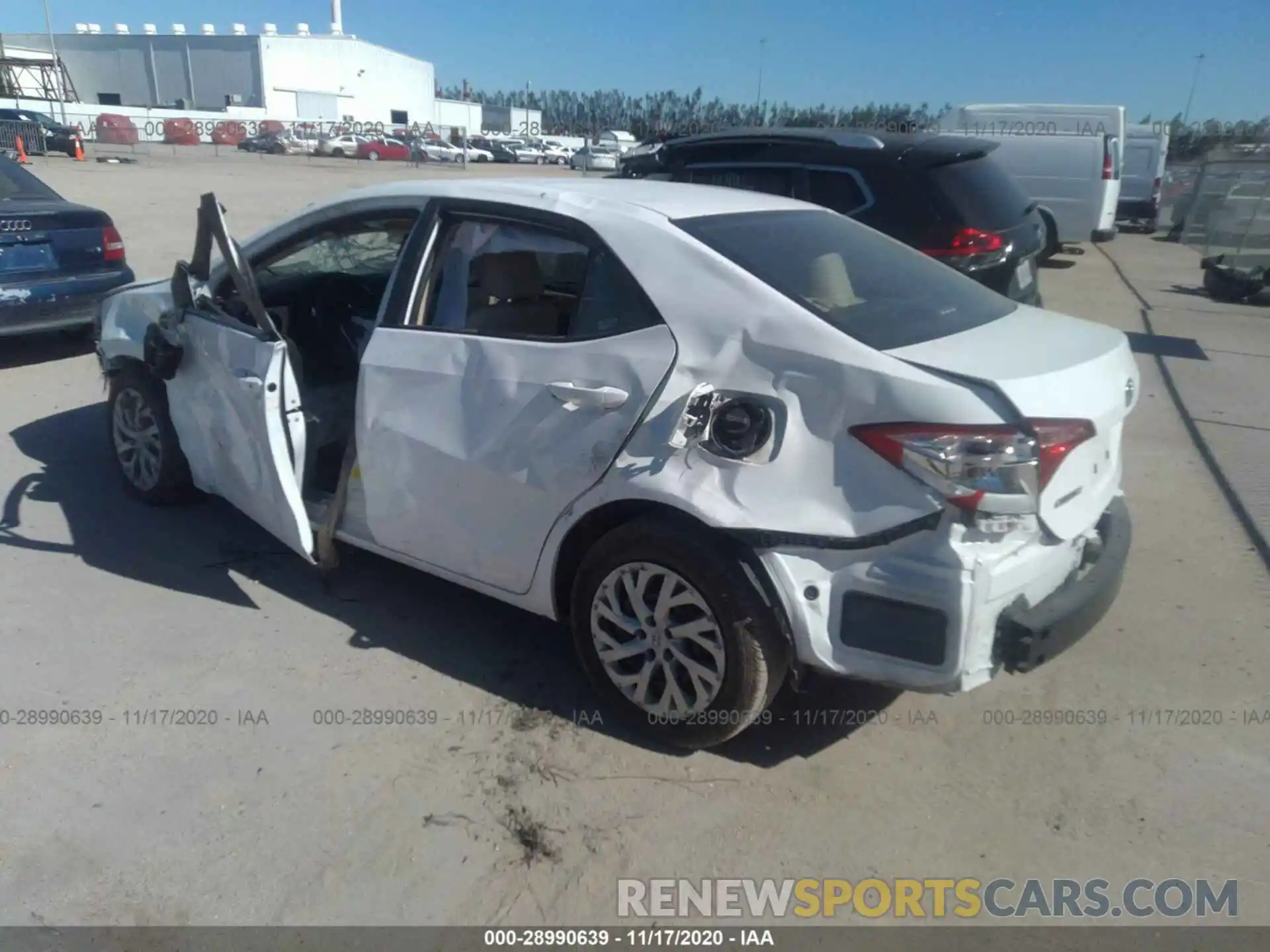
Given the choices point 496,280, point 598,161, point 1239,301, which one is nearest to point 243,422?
point 496,280

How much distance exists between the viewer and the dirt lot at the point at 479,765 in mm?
2766

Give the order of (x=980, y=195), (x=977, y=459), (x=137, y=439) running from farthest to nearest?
(x=980, y=195) < (x=137, y=439) < (x=977, y=459)

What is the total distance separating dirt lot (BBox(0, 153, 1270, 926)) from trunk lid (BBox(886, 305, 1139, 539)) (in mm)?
874

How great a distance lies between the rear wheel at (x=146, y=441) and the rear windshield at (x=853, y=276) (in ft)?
9.57

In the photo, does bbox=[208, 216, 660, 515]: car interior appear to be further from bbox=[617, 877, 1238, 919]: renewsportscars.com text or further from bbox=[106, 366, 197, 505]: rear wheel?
bbox=[617, 877, 1238, 919]: renewsportscars.com text

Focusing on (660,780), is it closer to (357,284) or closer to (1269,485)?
(357,284)

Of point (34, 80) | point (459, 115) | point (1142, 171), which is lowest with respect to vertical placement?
point (1142, 171)

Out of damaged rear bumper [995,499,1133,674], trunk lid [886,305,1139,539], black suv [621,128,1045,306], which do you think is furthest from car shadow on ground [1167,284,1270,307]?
damaged rear bumper [995,499,1133,674]

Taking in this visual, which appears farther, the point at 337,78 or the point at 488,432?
the point at 337,78

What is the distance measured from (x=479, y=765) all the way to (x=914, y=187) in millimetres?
4819

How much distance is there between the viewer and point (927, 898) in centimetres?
272

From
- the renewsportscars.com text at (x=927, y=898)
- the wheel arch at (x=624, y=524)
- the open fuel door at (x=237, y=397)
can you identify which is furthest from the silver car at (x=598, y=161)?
the renewsportscars.com text at (x=927, y=898)

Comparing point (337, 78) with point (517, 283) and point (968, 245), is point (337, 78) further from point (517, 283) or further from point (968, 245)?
point (517, 283)

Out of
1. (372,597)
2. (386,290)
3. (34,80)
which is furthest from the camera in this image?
(34,80)
